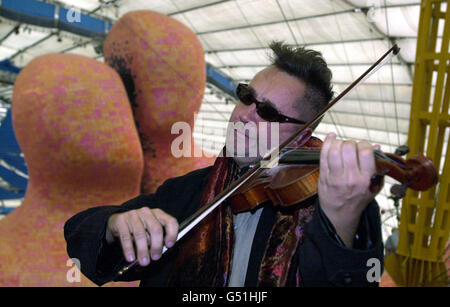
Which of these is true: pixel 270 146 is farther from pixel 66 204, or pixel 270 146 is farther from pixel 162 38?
pixel 162 38

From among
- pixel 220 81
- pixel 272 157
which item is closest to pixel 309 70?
pixel 272 157

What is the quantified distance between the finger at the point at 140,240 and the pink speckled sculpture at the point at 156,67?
2379 mm

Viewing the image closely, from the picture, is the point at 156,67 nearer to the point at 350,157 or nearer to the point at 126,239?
the point at 126,239

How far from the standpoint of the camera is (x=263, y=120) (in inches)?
42.3

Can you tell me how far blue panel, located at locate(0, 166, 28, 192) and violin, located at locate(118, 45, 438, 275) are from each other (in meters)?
4.45

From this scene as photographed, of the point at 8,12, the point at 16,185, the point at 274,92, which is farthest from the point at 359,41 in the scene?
the point at 16,185

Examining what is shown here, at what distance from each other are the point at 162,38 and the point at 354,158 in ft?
8.58

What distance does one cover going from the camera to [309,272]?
0.74 meters

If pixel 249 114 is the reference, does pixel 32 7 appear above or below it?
above

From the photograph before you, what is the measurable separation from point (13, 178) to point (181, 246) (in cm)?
443

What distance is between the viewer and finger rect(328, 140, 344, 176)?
2.20 ft

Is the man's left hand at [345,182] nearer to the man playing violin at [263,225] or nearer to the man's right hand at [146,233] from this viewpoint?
the man playing violin at [263,225]
